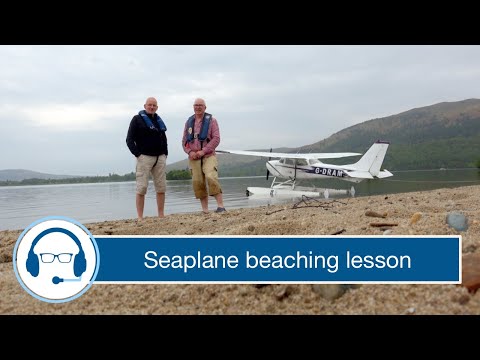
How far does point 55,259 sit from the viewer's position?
189 centimetres

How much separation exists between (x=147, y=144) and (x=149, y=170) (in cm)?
43

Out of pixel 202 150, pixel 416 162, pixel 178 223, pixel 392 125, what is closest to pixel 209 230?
pixel 178 223

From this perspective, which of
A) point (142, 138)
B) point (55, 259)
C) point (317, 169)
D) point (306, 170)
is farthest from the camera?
point (306, 170)

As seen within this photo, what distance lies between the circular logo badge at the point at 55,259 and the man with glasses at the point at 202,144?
373 centimetres

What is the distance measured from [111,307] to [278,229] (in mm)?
1812

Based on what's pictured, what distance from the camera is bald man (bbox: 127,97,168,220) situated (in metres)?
5.18

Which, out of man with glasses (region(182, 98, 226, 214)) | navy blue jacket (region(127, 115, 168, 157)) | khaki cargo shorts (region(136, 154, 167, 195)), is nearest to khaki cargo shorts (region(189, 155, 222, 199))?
man with glasses (region(182, 98, 226, 214))

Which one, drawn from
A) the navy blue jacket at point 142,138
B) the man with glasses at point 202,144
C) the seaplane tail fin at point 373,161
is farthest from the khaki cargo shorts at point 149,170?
the seaplane tail fin at point 373,161

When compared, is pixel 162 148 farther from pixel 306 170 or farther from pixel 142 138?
pixel 306 170

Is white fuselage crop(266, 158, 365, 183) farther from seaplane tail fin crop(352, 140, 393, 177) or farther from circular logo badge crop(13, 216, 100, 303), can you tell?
circular logo badge crop(13, 216, 100, 303)

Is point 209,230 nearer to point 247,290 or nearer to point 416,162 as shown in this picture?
point 247,290

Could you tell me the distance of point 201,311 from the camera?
1.91 m

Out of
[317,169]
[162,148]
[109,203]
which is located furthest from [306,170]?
[162,148]

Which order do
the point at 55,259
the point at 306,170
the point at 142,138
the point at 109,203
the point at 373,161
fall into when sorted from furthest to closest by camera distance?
1. the point at 373,161
2. the point at 306,170
3. the point at 109,203
4. the point at 142,138
5. the point at 55,259
